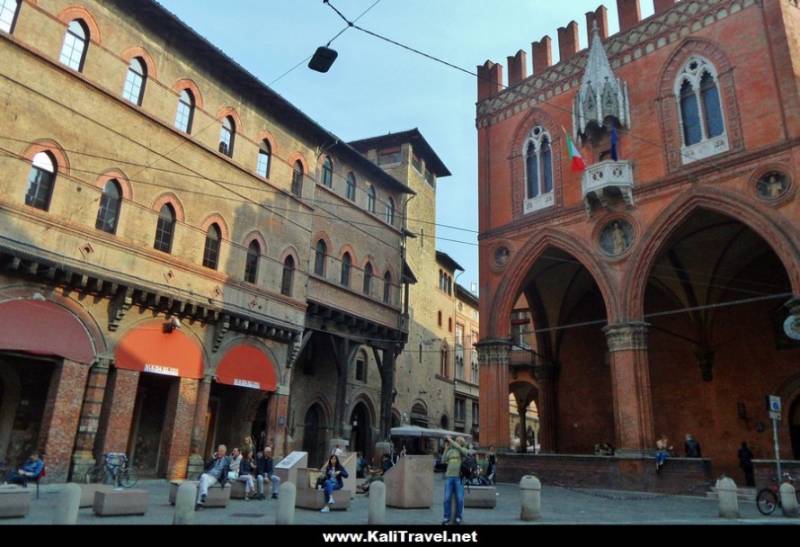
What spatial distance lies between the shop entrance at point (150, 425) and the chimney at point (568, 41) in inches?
739

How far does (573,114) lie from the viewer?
21.0 m

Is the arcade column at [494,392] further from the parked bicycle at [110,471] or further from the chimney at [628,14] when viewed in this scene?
the chimney at [628,14]

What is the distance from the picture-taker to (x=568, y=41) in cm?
2323

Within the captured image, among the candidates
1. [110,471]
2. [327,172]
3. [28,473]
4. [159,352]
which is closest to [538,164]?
[327,172]

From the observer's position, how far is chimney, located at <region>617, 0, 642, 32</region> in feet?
69.6

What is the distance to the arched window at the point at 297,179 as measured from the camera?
22.7 m

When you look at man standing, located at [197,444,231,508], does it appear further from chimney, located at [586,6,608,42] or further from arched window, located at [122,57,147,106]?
chimney, located at [586,6,608,42]

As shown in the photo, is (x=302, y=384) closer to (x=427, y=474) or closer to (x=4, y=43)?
(x=427, y=474)

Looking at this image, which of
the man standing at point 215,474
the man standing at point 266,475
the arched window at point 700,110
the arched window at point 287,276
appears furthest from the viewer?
the arched window at point 287,276

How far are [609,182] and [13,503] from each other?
58.6ft

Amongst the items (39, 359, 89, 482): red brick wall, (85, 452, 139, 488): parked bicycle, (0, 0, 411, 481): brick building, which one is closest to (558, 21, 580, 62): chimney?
(0, 0, 411, 481): brick building

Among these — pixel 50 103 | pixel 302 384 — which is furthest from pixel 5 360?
pixel 302 384

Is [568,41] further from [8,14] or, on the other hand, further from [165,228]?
[8,14]

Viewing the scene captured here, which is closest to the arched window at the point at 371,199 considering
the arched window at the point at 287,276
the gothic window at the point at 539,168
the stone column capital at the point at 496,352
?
the arched window at the point at 287,276
